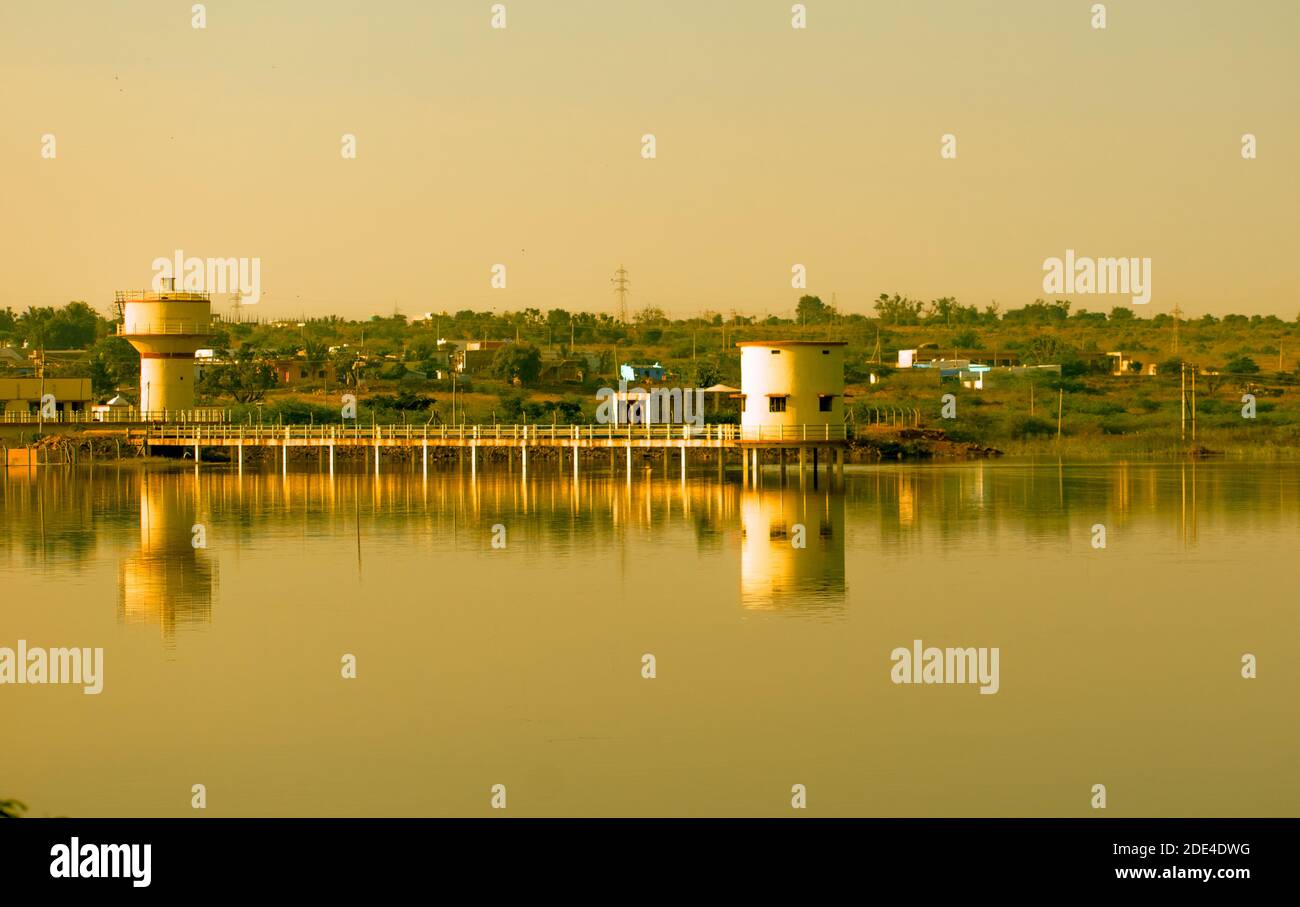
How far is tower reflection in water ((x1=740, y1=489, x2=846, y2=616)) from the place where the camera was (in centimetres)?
3114

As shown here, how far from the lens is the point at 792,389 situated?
58.8 m

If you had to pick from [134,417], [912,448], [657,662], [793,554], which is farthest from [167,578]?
[912,448]

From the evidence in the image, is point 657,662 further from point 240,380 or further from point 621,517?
point 240,380

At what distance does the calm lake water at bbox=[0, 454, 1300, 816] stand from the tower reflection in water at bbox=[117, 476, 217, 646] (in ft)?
0.49

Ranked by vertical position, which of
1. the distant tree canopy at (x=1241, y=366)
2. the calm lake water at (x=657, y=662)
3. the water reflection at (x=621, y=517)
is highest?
the distant tree canopy at (x=1241, y=366)

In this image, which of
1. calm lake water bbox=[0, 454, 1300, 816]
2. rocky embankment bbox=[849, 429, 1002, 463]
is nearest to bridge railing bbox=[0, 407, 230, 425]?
calm lake water bbox=[0, 454, 1300, 816]

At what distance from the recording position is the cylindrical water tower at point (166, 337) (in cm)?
7781

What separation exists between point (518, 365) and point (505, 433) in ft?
117

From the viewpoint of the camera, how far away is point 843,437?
195ft

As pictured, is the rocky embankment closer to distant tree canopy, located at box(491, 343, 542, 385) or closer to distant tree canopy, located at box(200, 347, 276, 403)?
distant tree canopy, located at box(491, 343, 542, 385)

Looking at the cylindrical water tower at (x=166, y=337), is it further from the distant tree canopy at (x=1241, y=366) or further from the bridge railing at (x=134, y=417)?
the distant tree canopy at (x=1241, y=366)

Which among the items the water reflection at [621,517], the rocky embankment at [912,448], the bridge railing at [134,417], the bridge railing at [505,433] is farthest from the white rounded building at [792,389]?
the bridge railing at [134,417]

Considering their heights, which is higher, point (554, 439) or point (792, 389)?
point (792, 389)

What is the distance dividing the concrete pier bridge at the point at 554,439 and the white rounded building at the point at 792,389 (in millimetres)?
70
